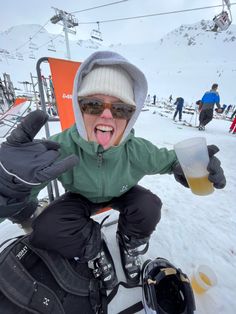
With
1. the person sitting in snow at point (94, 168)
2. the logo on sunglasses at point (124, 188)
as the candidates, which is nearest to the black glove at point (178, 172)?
the person sitting in snow at point (94, 168)

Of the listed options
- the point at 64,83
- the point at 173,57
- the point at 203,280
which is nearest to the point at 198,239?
the point at 203,280

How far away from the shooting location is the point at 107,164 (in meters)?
0.88

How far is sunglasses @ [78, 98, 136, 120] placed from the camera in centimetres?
75

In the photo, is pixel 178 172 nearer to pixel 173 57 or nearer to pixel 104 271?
pixel 104 271

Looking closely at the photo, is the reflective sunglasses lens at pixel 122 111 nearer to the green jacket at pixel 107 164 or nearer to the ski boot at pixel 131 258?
the green jacket at pixel 107 164

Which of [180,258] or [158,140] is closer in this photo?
[180,258]

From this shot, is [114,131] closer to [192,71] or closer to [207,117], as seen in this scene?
[207,117]

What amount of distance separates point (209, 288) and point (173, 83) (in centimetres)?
3628

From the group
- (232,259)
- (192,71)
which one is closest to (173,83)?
(192,71)

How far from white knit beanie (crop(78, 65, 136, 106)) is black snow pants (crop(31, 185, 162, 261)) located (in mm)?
511

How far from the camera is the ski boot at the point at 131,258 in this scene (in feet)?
3.07

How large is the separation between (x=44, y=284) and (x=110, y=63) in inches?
39.3

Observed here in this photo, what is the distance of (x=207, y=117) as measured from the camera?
16.7 feet

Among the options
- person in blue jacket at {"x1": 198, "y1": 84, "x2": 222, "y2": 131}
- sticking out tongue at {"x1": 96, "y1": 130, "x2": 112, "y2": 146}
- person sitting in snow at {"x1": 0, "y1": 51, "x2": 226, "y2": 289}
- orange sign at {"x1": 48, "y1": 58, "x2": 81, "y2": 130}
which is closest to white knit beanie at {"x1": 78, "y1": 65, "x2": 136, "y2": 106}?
person sitting in snow at {"x1": 0, "y1": 51, "x2": 226, "y2": 289}
